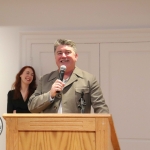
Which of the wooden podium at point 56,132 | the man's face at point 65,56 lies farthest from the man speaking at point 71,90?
the wooden podium at point 56,132

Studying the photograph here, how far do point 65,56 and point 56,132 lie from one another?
68cm

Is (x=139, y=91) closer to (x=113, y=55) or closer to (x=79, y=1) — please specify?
(x=113, y=55)

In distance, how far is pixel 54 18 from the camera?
4070mm

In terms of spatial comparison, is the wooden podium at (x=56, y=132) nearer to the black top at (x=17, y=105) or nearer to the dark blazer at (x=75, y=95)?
the dark blazer at (x=75, y=95)

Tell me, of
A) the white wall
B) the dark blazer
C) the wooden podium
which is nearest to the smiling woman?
the white wall

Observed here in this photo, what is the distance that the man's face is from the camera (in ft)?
6.88

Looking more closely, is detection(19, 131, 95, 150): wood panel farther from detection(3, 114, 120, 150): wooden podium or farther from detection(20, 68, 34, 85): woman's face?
detection(20, 68, 34, 85): woman's face

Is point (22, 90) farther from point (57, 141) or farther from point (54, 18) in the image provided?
point (57, 141)

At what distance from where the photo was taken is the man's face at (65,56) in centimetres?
210

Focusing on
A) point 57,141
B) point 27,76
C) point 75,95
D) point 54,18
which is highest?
point 54,18

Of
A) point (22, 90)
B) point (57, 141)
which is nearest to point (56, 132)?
point (57, 141)

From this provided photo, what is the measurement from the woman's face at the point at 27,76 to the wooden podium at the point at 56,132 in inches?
101

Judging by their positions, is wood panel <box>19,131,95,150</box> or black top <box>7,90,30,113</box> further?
black top <box>7,90,30,113</box>

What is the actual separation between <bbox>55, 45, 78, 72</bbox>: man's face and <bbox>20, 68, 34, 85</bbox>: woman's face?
2012mm
